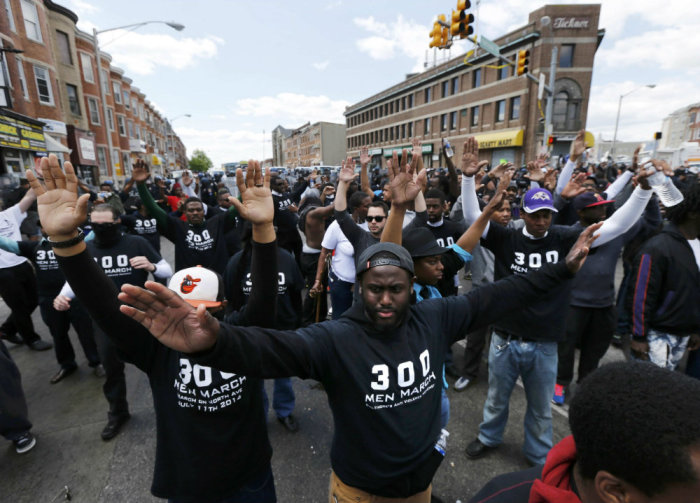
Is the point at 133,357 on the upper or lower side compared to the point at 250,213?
lower

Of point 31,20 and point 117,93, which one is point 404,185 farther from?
point 117,93

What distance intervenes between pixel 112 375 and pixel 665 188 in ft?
18.3

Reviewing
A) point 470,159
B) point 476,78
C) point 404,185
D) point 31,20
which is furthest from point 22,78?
point 476,78

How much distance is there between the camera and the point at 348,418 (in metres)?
1.84

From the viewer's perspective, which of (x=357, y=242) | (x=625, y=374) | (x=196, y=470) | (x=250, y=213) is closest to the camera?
(x=625, y=374)

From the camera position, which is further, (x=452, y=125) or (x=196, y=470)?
(x=452, y=125)

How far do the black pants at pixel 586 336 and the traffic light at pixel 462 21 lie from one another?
9.42 meters

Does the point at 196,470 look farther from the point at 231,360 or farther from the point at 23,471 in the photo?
the point at 23,471

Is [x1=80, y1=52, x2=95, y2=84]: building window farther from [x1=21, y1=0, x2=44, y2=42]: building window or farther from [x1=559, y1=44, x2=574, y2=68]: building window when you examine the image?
[x1=559, y1=44, x2=574, y2=68]: building window

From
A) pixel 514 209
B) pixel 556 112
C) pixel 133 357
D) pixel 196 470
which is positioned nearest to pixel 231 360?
pixel 133 357

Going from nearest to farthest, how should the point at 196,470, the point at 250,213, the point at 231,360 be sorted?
the point at 231,360 < the point at 250,213 < the point at 196,470

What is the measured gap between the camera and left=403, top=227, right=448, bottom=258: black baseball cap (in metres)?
2.59

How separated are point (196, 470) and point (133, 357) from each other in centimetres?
71

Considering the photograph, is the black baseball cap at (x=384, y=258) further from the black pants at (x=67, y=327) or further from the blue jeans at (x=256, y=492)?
the black pants at (x=67, y=327)
